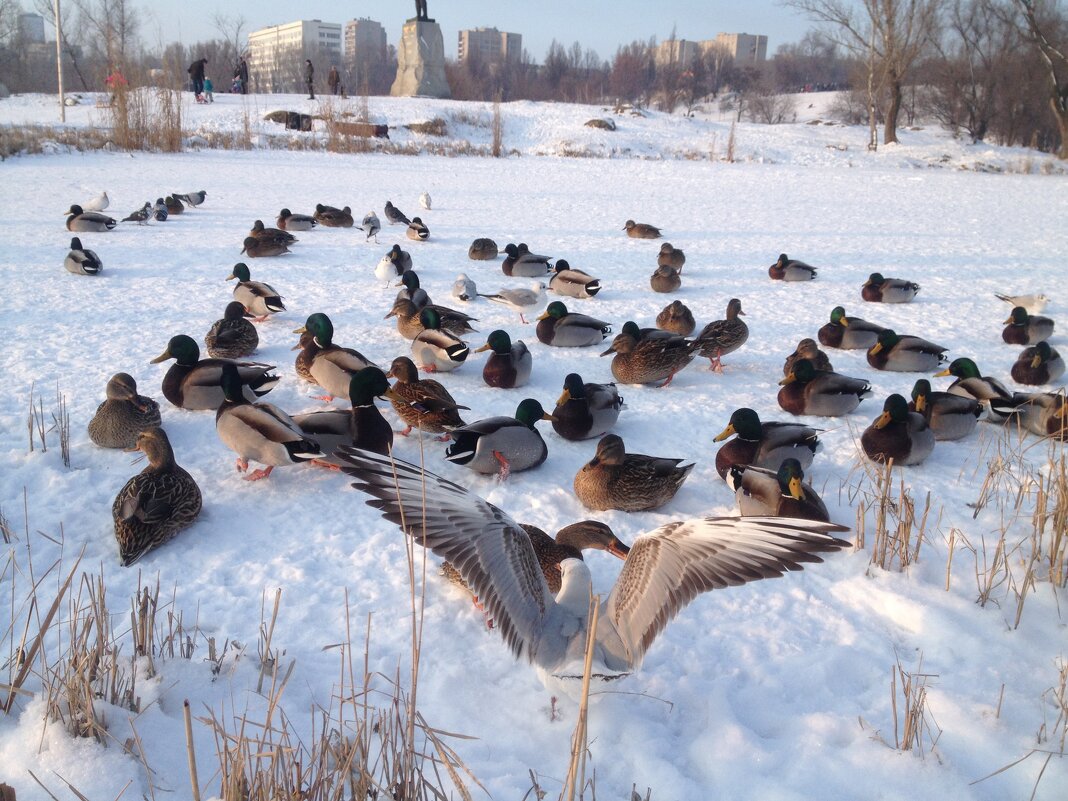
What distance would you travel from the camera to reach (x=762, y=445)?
12.5 ft

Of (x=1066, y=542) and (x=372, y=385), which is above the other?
(x=372, y=385)

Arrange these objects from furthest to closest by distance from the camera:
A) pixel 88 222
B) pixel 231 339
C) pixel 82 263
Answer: pixel 88 222 < pixel 82 263 < pixel 231 339

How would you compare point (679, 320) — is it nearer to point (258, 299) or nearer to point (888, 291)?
point (888, 291)

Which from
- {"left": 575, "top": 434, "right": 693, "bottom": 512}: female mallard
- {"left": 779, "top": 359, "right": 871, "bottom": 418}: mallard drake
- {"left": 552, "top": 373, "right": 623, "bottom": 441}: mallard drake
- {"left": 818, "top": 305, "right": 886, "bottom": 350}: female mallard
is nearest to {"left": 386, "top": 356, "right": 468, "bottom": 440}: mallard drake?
{"left": 552, "top": 373, "right": 623, "bottom": 441}: mallard drake

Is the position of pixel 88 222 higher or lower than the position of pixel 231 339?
higher

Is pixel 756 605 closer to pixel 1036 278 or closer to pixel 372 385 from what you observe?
pixel 372 385

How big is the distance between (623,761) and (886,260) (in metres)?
9.23

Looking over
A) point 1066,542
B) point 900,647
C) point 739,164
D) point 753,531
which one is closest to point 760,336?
point 1066,542

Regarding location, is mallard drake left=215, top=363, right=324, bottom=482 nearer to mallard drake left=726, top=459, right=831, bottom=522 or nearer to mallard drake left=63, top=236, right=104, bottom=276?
mallard drake left=726, top=459, right=831, bottom=522

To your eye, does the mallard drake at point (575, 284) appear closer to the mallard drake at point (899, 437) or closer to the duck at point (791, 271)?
the duck at point (791, 271)

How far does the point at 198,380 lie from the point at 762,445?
3.20 meters

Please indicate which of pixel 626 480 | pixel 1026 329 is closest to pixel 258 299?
pixel 626 480

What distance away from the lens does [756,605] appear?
9.38 feet

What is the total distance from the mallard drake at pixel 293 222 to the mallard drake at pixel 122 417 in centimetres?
694
